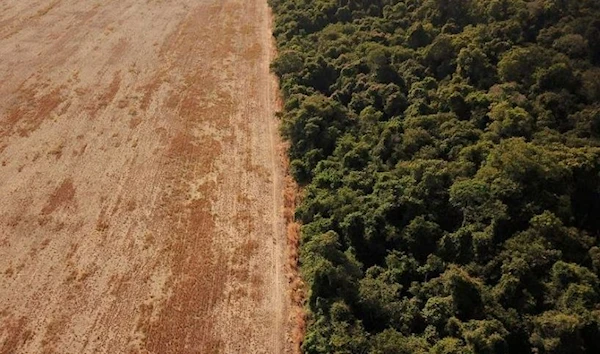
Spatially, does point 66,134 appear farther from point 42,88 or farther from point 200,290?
point 200,290

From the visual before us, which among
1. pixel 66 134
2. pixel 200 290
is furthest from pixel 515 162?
pixel 66 134

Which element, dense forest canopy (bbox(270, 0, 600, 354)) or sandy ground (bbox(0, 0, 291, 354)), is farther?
sandy ground (bbox(0, 0, 291, 354))

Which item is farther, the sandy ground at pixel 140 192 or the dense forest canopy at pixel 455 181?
the sandy ground at pixel 140 192

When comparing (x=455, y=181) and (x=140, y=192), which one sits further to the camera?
(x=140, y=192)

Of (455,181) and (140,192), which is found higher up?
(455,181)
